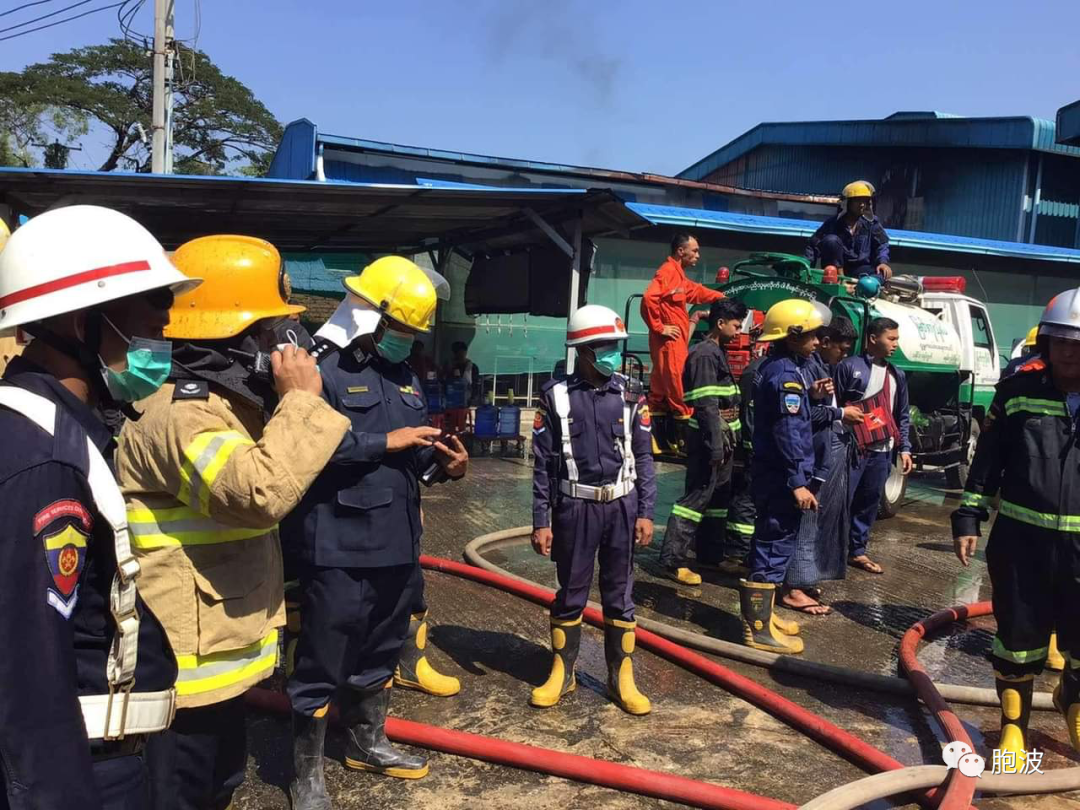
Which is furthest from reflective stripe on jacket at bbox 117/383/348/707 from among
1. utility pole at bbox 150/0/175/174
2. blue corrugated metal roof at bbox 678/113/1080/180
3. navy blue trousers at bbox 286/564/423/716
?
blue corrugated metal roof at bbox 678/113/1080/180

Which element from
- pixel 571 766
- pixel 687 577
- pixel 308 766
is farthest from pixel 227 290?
pixel 687 577

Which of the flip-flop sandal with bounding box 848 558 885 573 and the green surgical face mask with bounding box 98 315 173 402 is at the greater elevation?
the green surgical face mask with bounding box 98 315 173 402

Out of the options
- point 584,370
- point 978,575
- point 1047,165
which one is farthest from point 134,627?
point 1047,165

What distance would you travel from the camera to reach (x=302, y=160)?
15.4 metres

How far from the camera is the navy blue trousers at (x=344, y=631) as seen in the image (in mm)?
2945

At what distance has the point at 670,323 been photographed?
7336 mm

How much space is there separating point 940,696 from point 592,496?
1.91 metres

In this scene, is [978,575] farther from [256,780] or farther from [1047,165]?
[1047,165]

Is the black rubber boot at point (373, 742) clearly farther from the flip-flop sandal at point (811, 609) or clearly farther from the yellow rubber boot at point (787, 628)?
the flip-flop sandal at point (811, 609)

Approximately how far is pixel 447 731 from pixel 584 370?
5.97ft

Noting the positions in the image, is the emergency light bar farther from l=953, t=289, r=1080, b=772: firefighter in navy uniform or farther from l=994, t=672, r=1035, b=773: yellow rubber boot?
l=994, t=672, r=1035, b=773: yellow rubber boot

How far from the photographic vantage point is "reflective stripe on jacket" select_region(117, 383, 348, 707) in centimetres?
204

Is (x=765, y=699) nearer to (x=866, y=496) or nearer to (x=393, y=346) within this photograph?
(x=393, y=346)
